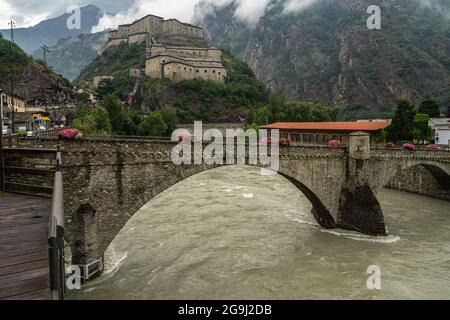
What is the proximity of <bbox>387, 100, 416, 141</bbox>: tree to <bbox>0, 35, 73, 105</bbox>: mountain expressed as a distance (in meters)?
66.9

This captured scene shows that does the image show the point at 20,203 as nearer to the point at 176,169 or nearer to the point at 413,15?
the point at 176,169

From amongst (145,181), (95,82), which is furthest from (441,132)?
(95,82)

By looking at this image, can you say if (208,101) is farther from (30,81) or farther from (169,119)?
(30,81)

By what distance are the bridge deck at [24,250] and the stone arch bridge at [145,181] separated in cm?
597

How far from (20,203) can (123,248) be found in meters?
12.5

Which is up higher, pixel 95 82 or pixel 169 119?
pixel 95 82

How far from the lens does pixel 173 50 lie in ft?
380

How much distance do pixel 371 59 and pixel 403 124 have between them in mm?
115028

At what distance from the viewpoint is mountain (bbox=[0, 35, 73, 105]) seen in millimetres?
71819

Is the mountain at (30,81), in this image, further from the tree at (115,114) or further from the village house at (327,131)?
the village house at (327,131)

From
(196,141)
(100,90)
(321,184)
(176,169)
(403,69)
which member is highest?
(403,69)
